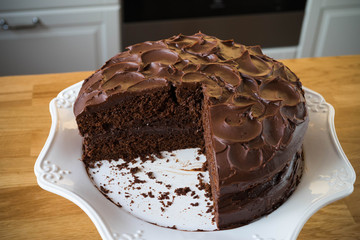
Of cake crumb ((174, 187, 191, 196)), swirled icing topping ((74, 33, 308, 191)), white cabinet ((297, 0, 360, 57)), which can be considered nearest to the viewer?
swirled icing topping ((74, 33, 308, 191))

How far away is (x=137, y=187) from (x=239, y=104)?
2.45 ft

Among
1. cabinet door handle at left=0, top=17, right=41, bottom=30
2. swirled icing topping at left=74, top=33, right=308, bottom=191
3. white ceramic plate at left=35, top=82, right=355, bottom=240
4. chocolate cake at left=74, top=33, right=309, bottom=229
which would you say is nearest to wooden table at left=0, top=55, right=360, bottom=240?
white ceramic plate at left=35, top=82, right=355, bottom=240

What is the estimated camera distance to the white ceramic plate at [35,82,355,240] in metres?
A: 1.86

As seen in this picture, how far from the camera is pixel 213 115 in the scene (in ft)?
6.95

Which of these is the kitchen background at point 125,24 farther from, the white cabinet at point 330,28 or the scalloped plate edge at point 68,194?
the scalloped plate edge at point 68,194

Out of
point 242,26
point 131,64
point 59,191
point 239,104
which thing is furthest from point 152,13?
point 59,191

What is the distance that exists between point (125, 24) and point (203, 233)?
2631mm

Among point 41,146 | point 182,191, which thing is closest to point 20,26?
point 41,146

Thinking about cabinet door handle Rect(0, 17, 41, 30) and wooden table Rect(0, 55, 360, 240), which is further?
cabinet door handle Rect(0, 17, 41, 30)

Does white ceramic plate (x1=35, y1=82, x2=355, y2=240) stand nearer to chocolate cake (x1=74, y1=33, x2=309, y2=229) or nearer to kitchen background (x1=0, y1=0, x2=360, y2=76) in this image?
chocolate cake (x1=74, y1=33, x2=309, y2=229)

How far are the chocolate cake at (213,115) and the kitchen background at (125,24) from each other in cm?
141

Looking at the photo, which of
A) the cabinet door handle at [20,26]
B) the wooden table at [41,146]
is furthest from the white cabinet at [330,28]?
the cabinet door handle at [20,26]

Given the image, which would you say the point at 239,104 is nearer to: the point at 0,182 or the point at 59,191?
the point at 59,191

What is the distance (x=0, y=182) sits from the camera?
2225 millimetres
